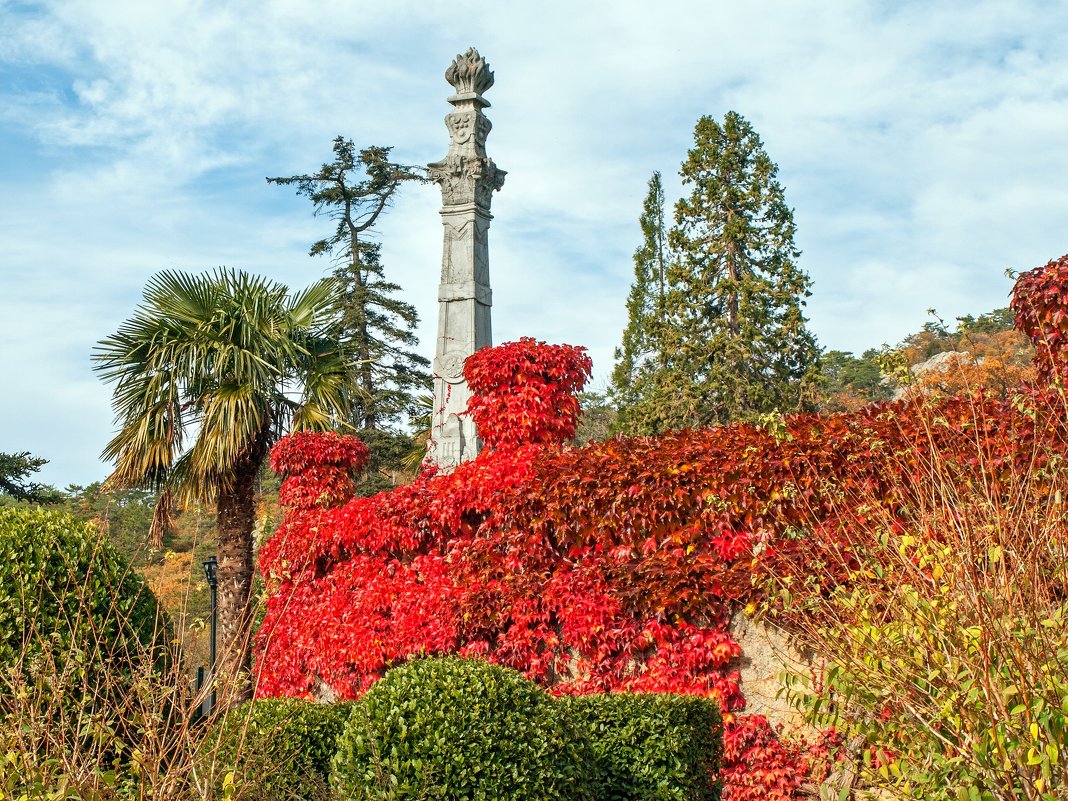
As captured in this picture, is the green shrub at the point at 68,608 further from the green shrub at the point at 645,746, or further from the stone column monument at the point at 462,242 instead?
the stone column monument at the point at 462,242

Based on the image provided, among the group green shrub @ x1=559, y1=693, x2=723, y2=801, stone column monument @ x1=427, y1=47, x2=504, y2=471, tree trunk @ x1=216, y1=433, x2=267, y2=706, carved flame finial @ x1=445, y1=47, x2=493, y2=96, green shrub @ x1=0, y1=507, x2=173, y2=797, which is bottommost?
green shrub @ x1=559, y1=693, x2=723, y2=801

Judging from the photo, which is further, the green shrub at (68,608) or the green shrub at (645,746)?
the green shrub at (645,746)

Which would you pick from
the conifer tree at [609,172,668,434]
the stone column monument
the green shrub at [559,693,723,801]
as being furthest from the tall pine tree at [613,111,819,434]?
the green shrub at [559,693,723,801]

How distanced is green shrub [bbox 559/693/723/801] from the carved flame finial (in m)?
8.25

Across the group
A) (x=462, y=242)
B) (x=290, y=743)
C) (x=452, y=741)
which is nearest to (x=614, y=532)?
(x=290, y=743)

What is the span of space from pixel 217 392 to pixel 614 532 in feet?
22.3

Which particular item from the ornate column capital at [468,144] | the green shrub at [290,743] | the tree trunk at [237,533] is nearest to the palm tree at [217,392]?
the tree trunk at [237,533]

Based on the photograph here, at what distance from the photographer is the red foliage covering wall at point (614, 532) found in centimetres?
665

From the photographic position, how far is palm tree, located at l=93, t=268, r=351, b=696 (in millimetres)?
12758

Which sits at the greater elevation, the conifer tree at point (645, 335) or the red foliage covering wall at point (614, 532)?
the conifer tree at point (645, 335)

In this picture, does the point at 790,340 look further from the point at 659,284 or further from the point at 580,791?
the point at 580,791

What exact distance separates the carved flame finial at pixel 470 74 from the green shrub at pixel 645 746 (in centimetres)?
825

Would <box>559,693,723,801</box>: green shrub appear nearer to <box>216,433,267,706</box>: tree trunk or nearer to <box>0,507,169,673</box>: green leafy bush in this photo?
<box>0,507,169,673</box>: green leafy bush

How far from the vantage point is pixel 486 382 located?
8992 millimetres
